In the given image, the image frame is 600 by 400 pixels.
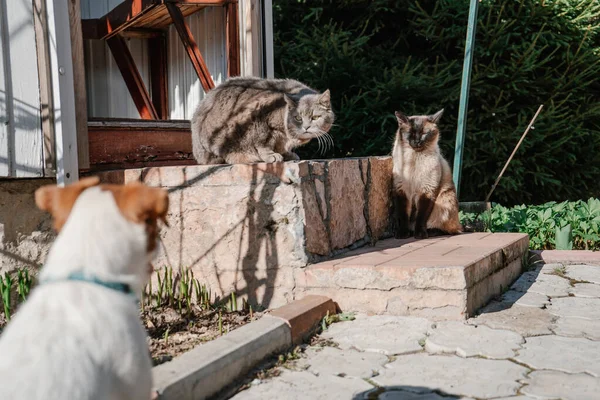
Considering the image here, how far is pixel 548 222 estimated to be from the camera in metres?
5.19

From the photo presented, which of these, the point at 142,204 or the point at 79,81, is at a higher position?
the point at 79,81

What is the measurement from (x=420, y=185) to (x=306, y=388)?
2.70 m

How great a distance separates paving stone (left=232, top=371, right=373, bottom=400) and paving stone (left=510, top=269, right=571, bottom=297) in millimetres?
1951

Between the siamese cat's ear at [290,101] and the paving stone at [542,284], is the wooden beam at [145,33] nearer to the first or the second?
the siamese cat's ear at [290,101]

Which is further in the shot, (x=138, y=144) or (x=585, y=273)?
(x=138, y=144)

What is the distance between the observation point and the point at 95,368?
1198 millimetres

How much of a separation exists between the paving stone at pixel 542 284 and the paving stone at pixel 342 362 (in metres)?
1.67

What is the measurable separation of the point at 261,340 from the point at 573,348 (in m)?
1.40

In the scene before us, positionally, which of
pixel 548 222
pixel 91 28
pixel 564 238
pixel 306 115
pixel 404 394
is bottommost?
pixel 404 394

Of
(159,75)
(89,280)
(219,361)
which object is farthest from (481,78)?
(89,280)

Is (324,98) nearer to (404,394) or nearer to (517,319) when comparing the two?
(517,319)

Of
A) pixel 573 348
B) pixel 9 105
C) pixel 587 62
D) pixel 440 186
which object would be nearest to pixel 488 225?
pixel 440 186

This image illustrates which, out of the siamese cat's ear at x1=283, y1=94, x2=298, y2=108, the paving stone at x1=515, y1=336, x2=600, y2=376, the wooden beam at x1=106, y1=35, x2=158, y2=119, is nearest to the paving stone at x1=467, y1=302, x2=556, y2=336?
the paving stone at x1=515, y1=336, x2=600, y2=376

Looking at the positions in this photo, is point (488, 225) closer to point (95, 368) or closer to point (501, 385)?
point (501, 385)
